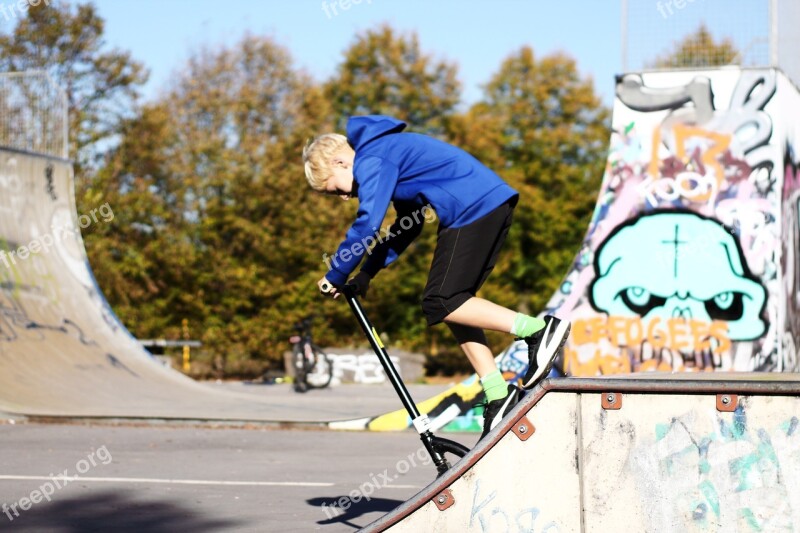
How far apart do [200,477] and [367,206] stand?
314 centimetres

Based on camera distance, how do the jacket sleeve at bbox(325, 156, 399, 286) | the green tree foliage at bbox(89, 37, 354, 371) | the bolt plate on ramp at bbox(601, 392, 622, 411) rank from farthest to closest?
the green tree foliage at bbox(89, 37, 354, 371) < the jacket sleeve at bbox(325, 156, 399, 286) < the bolt plate on ramp at bbox(601, 392, 622, 411)

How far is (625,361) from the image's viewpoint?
10.0 meters

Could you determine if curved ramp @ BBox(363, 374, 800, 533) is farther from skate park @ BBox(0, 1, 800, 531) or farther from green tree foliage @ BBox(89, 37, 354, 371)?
green tree foliage @ BBox(89, 37, 354, 371)

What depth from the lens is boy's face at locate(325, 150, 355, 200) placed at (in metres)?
4.73

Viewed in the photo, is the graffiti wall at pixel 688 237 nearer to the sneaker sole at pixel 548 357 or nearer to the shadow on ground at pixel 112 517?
the shadow on ground at pixel 112 517

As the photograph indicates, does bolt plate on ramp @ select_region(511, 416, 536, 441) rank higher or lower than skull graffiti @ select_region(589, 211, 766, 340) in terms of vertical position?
lower

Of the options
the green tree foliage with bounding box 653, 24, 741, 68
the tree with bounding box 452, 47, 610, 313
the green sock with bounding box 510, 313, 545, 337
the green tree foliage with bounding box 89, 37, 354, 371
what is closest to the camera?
the green sock with bounding box 510, 313, 545, 337

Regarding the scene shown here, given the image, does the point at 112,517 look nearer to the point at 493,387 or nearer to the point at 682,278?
the point at 493,387

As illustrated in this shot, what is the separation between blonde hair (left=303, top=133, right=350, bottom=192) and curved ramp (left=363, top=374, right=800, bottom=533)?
1.53 metres

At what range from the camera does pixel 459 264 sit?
4.63 metres

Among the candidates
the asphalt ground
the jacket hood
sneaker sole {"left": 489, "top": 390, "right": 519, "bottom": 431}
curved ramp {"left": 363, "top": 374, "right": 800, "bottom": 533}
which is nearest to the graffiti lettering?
the asphalt ground

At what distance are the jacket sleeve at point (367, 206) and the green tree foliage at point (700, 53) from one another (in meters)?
6.92

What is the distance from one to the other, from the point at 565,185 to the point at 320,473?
31.5m

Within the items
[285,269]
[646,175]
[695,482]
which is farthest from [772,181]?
[285,269]
